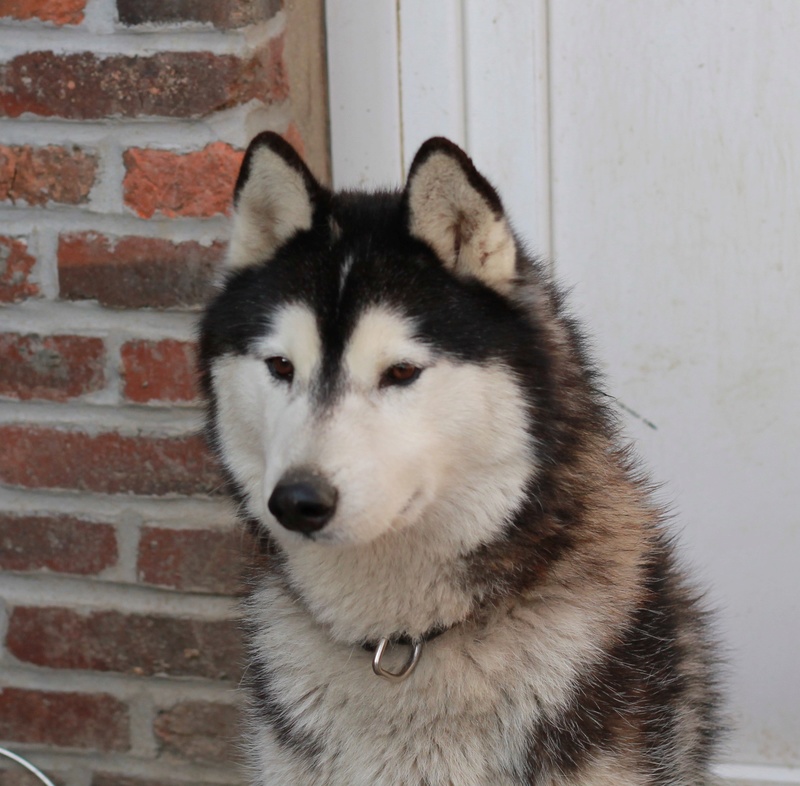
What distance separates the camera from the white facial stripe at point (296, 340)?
1469 millimetres

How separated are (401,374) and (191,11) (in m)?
0.88

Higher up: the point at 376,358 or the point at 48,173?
the point at 48,173

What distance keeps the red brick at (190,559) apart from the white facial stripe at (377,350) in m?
0.78

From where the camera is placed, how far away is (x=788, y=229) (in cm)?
227

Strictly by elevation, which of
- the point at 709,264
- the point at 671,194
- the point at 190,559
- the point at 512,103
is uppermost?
the point at 512,103

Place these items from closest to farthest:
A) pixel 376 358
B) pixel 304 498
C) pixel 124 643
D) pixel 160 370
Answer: pixel 304 498 → pixel 376 358 → pixel 160 370 → pixel 124 643

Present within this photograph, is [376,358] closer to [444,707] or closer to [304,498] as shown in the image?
[304,498]

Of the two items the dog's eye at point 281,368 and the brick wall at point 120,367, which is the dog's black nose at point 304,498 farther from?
the brick wall at point 120,367

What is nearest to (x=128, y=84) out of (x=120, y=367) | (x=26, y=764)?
(x=120, y=367)

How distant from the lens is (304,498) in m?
1.33

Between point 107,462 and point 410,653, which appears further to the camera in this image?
point 107,462

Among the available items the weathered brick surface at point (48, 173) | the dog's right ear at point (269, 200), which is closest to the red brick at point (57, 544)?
the weathered brick surface at point (48, 173)

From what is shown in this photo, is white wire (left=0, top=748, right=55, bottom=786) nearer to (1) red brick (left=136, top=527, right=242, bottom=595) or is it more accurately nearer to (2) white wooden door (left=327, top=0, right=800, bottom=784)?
(1) red brick (left=136, top=527, right=242, bottom=595)

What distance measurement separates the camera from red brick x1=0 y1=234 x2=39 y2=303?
2076 mm
